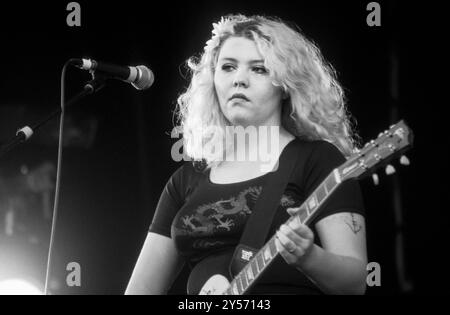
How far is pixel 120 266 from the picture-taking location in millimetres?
2588

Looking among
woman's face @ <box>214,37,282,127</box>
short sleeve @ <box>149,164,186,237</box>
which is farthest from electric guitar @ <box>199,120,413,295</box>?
woman's face @ <box>214,37,282,127</box>

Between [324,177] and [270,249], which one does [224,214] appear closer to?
[270,249]

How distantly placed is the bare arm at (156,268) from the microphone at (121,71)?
47 centimetres

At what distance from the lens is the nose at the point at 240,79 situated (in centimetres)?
212

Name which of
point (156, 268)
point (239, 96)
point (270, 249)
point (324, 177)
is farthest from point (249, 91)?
point (156, 268)

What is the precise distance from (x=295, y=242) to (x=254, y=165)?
0.42m

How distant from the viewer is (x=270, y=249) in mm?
1900

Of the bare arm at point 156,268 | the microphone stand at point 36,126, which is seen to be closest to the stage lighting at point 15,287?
the bare arm at point 156,268

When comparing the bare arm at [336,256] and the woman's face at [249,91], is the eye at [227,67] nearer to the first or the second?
the woman's face at [249,91]

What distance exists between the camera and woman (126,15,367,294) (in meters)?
1.88

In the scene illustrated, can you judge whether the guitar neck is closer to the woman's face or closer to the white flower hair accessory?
the woman's face

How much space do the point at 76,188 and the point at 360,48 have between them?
1186 mm

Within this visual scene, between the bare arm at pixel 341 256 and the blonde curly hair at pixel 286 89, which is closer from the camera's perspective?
the bare arm at pixel 341 256
